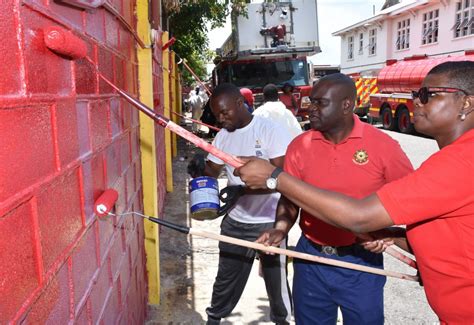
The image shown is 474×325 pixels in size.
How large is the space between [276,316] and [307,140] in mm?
1393

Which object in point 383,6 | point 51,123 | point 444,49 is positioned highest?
point 383,6

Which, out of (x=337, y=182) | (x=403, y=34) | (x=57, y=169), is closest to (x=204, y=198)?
(x=337, y=182)

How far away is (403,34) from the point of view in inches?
1106

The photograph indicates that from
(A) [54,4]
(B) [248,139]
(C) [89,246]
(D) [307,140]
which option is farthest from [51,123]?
(B) [248,139]

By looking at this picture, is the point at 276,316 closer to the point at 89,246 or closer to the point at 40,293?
the point at 89,246

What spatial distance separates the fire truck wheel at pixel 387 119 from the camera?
54.6ft

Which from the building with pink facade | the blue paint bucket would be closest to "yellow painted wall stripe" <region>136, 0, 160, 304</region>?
the blue paint bucket

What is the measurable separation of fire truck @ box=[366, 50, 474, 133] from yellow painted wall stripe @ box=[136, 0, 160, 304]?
1261 cm

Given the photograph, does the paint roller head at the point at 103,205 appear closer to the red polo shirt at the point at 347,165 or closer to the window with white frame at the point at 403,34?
the red polo shirt at the point at 347,165

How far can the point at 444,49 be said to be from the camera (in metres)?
23.2

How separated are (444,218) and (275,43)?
10.2 m

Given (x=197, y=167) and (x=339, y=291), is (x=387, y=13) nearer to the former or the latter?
(x=197, y=167)

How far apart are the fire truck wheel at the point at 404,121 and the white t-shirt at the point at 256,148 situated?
13327 mm

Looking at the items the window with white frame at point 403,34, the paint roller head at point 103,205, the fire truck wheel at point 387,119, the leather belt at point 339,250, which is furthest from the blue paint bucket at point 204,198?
the window with white frame at point 403,34
